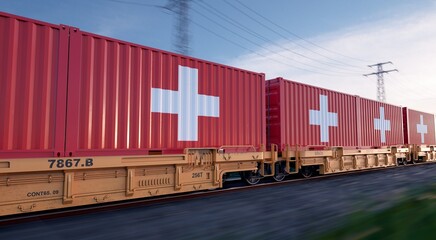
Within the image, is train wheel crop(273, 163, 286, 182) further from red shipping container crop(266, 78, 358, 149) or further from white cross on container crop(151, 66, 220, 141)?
white cross on container crop(151, 66, 220, 141)

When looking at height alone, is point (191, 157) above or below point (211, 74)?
below

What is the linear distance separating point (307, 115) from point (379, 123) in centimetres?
670

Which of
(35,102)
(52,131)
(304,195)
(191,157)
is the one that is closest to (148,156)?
(191,157)

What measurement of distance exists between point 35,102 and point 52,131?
62cm

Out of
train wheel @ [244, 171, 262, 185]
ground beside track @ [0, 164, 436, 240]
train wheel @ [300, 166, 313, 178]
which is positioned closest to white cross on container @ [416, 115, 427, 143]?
train wheel @ [300, 166, 313, 178]

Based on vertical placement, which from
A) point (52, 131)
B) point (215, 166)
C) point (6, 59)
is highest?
point (6, 59)

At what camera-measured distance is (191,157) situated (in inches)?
321

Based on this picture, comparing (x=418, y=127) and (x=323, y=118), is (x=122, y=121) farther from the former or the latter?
(x=418, y=127)

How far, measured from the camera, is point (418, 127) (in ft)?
69.3

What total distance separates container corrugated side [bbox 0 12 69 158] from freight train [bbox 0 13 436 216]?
0.02 m

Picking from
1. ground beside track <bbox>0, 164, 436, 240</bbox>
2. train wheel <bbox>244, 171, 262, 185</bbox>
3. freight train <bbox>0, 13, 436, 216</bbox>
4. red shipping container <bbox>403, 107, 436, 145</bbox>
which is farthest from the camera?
red shipping container <bbox>403, 107, 436, 145</bbox>

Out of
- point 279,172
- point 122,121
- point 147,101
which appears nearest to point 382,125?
point 279,172

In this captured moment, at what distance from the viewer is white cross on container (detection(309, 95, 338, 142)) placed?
40.1ft

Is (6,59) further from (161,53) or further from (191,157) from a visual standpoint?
(191,157)
